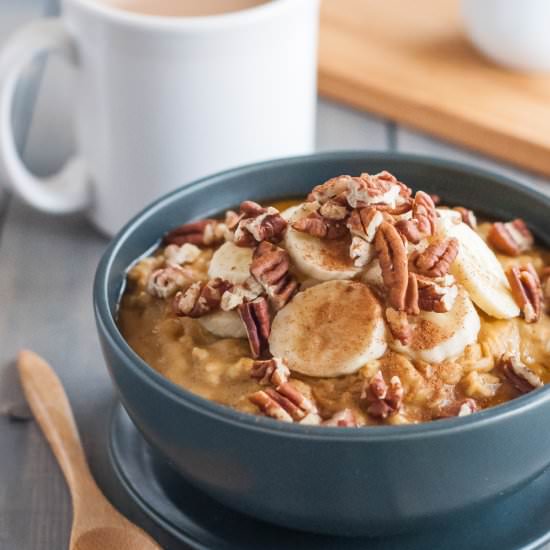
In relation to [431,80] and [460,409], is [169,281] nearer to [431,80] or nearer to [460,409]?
[460,409]

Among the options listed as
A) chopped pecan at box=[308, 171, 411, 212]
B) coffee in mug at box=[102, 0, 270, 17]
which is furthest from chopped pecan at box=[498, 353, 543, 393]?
coffee in mug at box=[102, 0, 270, 17]

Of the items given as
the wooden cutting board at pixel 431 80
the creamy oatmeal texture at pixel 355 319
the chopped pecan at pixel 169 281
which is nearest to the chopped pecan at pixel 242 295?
the creamy oatmeal texture at pixel 355 319

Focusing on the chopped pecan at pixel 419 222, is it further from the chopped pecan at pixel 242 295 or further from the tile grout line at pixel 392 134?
the tile grout line at pixel 392 134

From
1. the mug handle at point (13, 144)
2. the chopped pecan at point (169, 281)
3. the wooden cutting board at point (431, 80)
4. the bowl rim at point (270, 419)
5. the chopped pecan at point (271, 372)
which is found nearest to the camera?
the bowl rim at point (270, 419)

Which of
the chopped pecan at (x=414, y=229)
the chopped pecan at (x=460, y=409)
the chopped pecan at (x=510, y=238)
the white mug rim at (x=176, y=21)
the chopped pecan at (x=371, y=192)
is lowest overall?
the chopped pecan at (x=460, y=409)

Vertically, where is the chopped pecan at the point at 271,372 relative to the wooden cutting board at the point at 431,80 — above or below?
above

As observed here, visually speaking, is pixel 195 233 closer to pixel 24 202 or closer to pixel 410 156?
pixel 410 156

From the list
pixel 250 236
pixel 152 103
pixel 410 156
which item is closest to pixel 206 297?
pixel 250 236
